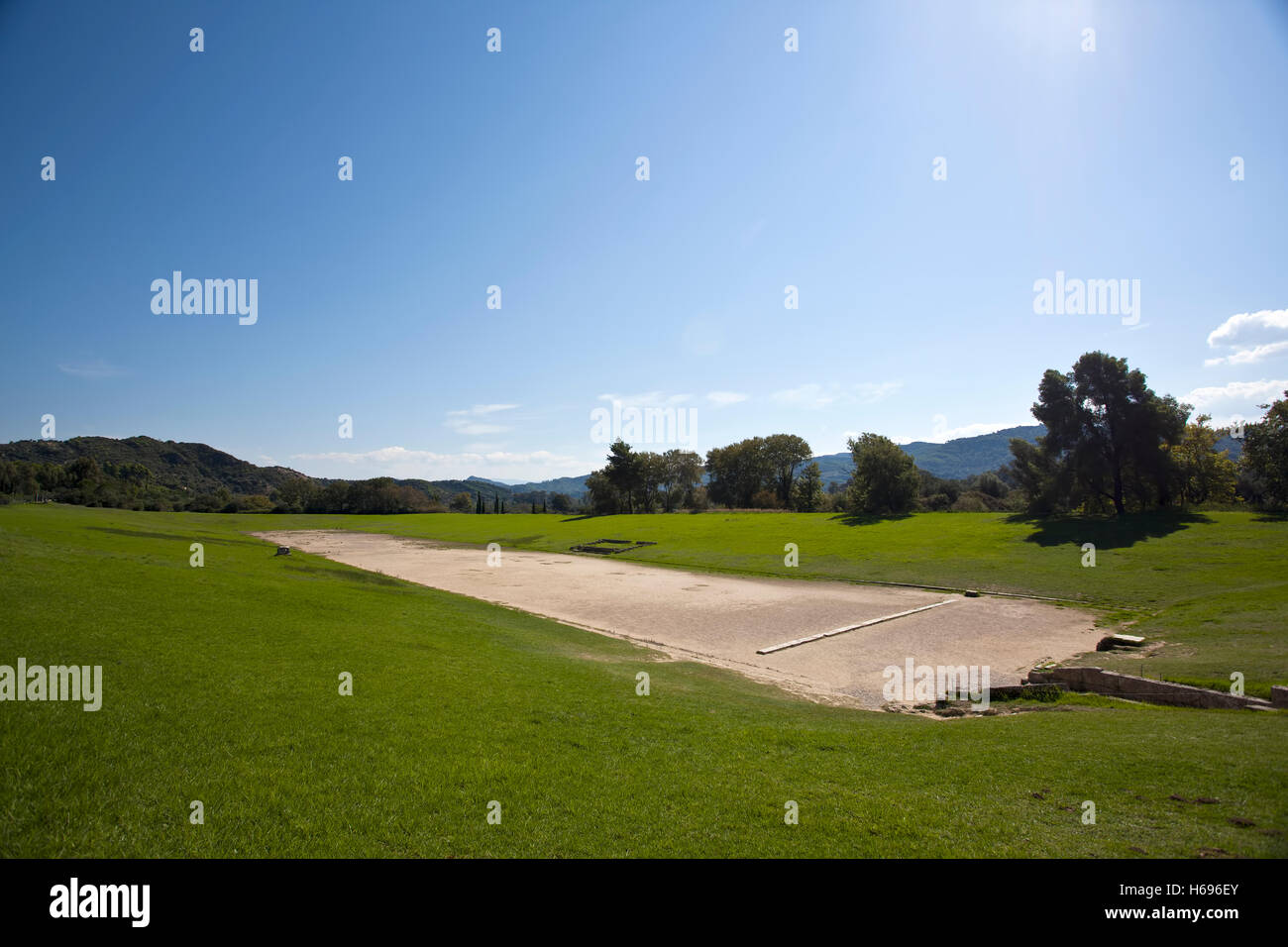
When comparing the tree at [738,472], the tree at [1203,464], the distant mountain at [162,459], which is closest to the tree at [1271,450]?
the tree at [1203,464]

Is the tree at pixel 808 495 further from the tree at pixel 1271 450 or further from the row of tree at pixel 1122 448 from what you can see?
the tree at pixel 1271 450

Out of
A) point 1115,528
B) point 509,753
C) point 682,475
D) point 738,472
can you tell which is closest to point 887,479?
point 1115,528

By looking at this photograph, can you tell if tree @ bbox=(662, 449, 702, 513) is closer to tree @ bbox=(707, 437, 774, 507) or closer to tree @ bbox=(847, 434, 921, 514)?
tree @ bbox=(707, 437, 774, 507)

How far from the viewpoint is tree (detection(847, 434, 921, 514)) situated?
222 feet

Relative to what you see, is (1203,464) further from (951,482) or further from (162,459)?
(162,459)

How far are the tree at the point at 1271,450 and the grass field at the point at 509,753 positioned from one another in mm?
33383

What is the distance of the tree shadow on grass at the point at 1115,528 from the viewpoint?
1497 inches

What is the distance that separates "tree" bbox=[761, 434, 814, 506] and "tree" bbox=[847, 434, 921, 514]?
33.1 meters

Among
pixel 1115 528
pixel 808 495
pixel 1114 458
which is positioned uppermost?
pixel 1114 458

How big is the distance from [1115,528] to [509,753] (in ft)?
163

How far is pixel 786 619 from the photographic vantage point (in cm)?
2691
